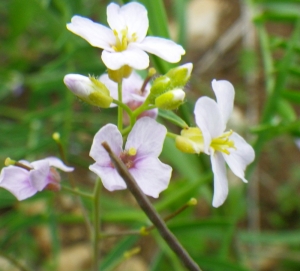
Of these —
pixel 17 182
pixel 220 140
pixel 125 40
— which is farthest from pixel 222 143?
pixel 17 182

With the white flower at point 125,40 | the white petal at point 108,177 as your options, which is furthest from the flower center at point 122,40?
the white petal at point 108,177

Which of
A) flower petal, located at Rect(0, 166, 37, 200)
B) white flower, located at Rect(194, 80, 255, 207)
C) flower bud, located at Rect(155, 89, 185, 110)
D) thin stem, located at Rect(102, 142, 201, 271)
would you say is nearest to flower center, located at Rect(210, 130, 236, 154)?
white flower, located at Rect(194, 80, 255, 207)

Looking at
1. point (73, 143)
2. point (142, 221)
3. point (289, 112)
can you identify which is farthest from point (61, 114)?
point (289, 112)

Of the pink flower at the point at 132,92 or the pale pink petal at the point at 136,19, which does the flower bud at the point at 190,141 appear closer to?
the pink flower at the point at 132,92

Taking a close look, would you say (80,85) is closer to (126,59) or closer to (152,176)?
(126,59)

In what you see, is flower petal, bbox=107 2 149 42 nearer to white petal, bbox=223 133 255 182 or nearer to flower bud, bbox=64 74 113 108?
flower bud, bbox=64 74 113 108
